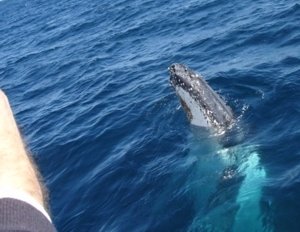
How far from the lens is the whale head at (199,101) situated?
1529 cm

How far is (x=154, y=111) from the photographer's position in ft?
63.7

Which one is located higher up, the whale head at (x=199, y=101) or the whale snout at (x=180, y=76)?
the whale snout at (x=180, y=76)

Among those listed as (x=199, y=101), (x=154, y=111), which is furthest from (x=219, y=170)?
(x=154, y=111)

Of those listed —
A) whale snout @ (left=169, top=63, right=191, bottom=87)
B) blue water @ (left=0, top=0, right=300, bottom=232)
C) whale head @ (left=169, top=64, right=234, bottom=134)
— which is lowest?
blue water @ (left=0, top=0, right=300, bottom=232)

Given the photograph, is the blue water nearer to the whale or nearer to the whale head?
the whale

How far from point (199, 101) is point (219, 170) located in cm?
243

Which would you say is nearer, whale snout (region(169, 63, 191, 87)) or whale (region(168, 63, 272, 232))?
whale (region(168, 63, 272, 232))

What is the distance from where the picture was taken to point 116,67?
27391 mm

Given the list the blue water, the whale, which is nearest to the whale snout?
the whale

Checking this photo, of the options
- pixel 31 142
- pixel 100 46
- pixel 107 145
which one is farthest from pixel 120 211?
pixel 100 46

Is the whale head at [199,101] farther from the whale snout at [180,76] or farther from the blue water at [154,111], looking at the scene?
the blue water at [154,111]

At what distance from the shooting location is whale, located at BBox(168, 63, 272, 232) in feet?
39.9

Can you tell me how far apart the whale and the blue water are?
126mm

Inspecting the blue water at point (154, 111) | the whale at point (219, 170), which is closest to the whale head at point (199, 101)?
the whale at point (219, 170)
